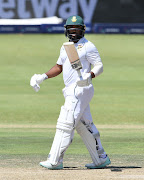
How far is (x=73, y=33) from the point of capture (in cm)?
806

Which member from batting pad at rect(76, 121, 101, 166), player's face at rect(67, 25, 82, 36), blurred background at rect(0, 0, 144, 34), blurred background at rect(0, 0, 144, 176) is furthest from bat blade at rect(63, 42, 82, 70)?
Answer: blurred background at rect(0, 0, 144, 34)

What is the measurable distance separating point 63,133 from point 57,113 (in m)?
7.26

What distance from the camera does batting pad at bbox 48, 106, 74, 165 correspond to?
785cm

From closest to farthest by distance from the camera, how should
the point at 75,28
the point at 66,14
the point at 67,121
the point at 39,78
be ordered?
1. the point at 67,121
2. the point at 75,28
3. the point at 39,78
4. the point at 66,14

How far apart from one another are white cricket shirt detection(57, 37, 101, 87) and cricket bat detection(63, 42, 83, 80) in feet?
0.33

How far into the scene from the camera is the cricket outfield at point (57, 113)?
8062 millimetres

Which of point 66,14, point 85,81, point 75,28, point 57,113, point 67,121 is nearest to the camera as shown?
point 85,81

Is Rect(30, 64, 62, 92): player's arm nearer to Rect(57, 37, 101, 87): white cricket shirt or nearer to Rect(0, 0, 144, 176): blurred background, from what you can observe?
Rect(57, 37, 101, 87): white cricket shirt

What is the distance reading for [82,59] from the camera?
25.8 feet

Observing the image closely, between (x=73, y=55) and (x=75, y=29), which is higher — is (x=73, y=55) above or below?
below

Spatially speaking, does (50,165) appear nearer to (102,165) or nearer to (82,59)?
(102,165)

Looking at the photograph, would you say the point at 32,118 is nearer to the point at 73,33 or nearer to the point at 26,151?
the point at 26,151

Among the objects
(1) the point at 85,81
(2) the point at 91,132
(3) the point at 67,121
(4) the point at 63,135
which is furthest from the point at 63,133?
(1) the point at 85,81

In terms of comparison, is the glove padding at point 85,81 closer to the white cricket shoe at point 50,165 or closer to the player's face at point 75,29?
the player's face at point 75,29
